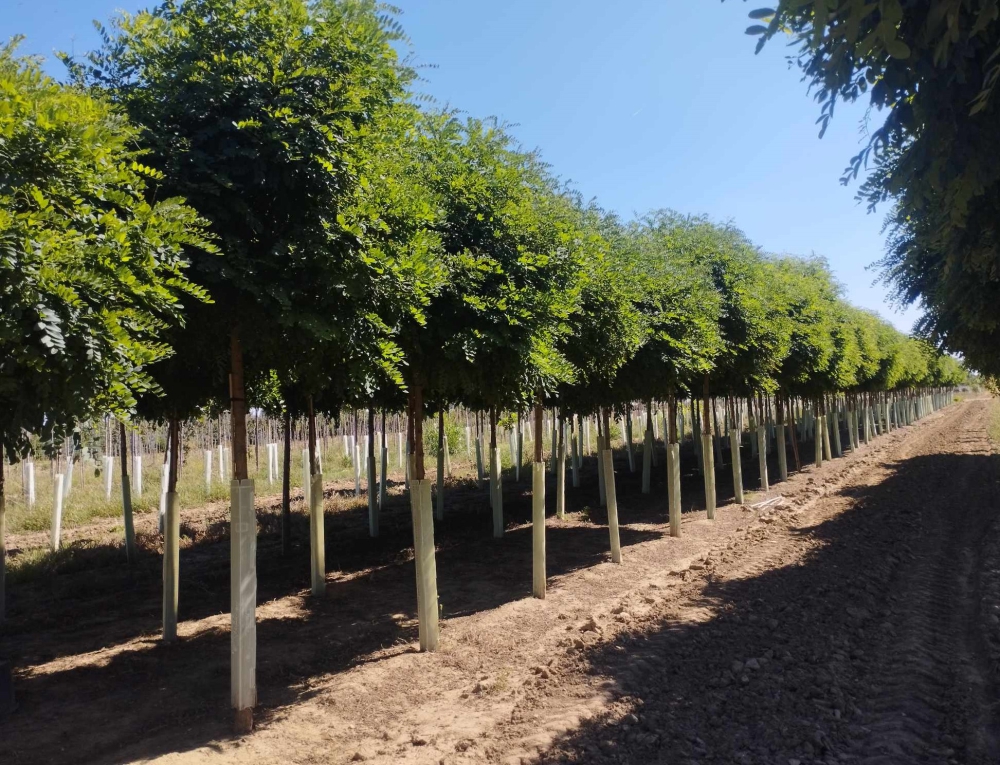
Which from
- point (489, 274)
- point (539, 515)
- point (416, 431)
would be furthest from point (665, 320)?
point (416, 431)

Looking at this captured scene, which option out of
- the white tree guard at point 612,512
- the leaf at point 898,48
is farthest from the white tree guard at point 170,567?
the leaf at point 898,48

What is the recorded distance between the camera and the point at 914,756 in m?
4.31

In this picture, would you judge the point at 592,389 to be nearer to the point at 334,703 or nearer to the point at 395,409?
the point at 395,409

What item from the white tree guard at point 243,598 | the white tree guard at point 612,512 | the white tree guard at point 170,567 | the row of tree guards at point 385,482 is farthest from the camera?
the white tree guard at point 612,512

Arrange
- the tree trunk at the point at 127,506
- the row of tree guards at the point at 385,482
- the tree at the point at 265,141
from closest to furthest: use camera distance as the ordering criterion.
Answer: the tree at the point at 265,141 → the row of tree guards at the point at 385,482 → the tree trunk at the point at 127,506

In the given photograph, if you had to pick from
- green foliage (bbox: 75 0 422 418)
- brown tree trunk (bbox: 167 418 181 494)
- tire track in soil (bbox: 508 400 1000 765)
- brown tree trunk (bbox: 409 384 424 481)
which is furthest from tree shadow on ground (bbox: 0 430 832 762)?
green foliage (bbox: 75 0 422 418)

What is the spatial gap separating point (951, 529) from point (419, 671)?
33.9 feet

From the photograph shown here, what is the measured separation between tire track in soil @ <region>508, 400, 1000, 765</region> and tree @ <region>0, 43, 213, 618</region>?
3.27m

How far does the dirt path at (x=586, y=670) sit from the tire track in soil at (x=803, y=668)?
0.02 m

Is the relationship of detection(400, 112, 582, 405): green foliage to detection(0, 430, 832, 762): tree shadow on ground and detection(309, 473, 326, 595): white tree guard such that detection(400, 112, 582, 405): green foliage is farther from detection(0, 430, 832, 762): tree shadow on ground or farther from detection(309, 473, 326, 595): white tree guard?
detection(0, 430, 832, 762): tree shadow on ground

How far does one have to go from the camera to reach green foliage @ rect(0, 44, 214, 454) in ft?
9.87

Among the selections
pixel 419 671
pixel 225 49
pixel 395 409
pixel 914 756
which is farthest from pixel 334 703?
pixel 395 409

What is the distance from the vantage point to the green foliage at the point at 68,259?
118 inches

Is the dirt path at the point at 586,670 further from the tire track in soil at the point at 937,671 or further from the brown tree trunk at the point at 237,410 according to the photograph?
the brown tree trunk at the point at 237,410
